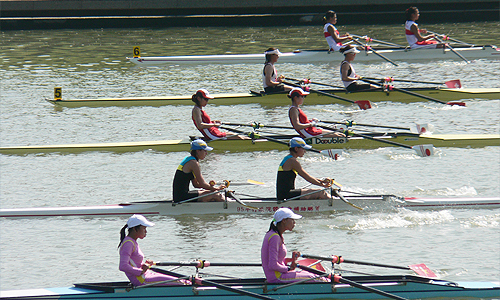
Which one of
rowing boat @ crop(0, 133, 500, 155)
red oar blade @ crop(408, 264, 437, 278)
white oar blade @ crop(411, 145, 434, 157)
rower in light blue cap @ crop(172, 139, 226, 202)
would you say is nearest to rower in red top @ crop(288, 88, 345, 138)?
rowing boat @ crop(0, 133, 500, 155)

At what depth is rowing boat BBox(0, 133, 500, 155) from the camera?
15.0m

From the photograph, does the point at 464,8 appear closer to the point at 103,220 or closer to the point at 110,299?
the point at 103,220

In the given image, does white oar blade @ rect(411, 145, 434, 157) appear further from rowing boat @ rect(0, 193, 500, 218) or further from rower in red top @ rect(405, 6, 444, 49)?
rower in red top @ rect(405, 6, 444, 49)

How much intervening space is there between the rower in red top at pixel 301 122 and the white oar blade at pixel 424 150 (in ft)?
5.34

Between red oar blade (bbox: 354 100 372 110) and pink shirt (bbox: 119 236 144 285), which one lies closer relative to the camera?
pink shirt (bbox: 119 236 144 285)

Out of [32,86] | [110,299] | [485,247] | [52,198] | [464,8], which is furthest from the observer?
[464,8]

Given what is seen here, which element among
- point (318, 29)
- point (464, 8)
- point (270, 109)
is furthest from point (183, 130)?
point (464, 8)

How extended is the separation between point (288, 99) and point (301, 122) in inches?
178

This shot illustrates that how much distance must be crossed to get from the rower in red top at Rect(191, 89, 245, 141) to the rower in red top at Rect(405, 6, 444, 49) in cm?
1002

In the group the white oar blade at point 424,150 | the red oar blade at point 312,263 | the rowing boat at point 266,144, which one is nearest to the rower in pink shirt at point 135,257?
the red oar blade at point 312,263

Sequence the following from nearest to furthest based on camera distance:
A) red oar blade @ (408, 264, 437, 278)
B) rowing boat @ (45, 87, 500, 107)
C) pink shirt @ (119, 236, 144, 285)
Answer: pink shirt @ (119, 236, 144, 285), red oar blade @ (408, 264, 437, 278), rowing boat @ (45, 87, 500, 107)

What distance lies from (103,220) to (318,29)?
67.9ft

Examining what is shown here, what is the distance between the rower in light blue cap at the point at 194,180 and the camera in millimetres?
11016

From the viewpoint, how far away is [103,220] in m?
11.5
